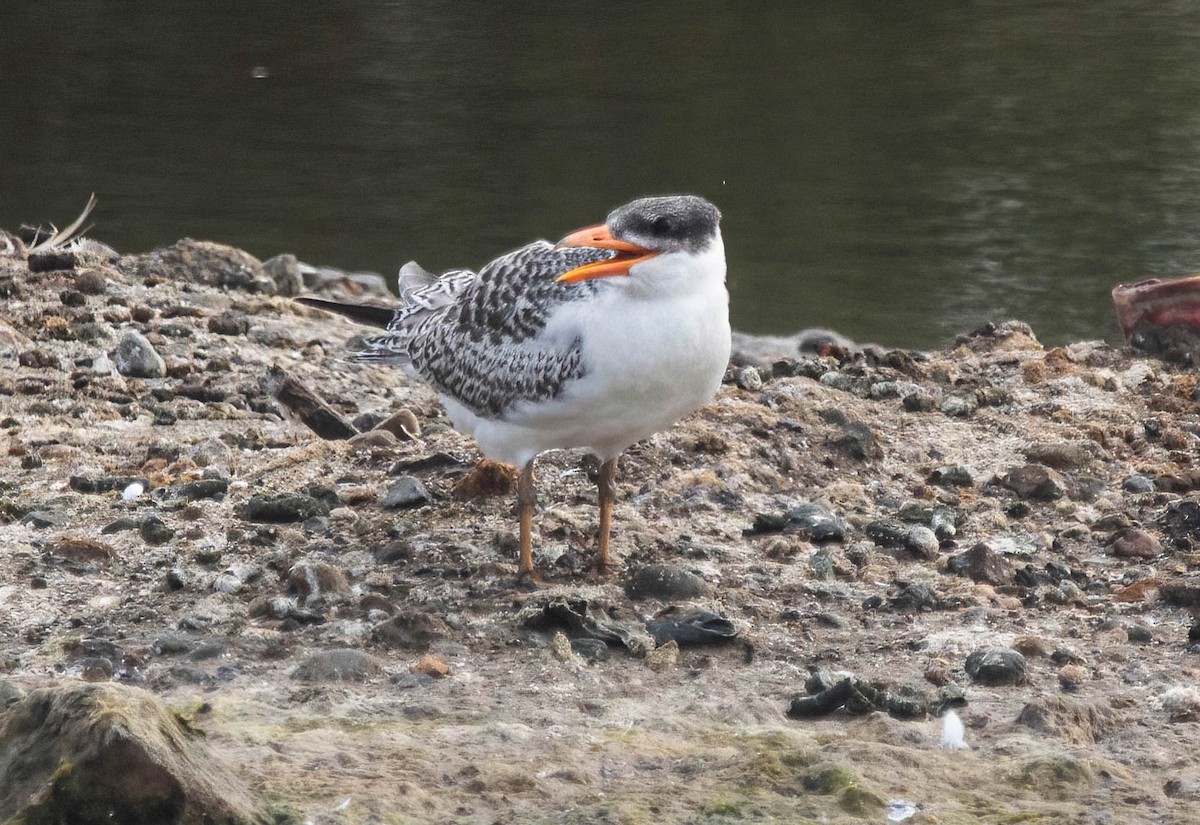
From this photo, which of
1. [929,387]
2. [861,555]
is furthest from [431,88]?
[861,555]

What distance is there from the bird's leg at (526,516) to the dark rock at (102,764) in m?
1.76

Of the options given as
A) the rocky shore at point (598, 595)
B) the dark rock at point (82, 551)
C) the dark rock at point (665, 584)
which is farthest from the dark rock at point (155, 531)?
the dark rock at point (665, 584)

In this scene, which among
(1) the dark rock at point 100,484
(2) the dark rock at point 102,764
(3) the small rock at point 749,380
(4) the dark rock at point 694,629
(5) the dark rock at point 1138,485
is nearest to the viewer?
(2) the dark rock at point 102,764

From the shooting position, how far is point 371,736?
3773 millimetres

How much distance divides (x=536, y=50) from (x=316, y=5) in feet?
A: 8.26

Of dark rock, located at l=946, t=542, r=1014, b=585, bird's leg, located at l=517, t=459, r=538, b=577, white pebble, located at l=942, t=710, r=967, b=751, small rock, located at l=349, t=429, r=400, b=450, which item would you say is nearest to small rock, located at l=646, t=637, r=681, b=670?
bird's leg, located at l=517, t=459, r=538, b=577

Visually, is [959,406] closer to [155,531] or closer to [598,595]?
[598,595]

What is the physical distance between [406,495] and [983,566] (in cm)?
174

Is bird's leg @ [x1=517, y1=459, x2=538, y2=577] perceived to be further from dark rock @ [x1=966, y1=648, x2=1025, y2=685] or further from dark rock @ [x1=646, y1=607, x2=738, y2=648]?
dark rock @ [x1=966, y1=648, x2=1025, y2=685]

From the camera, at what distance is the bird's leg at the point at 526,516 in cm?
486

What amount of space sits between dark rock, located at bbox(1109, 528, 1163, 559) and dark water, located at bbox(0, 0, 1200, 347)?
376cm

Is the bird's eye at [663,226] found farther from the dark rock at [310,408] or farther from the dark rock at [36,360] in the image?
the dark rock at [36,360]

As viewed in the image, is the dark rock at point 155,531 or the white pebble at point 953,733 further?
the dark rock at point 155,531

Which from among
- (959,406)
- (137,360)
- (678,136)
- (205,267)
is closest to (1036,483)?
(959,406)
